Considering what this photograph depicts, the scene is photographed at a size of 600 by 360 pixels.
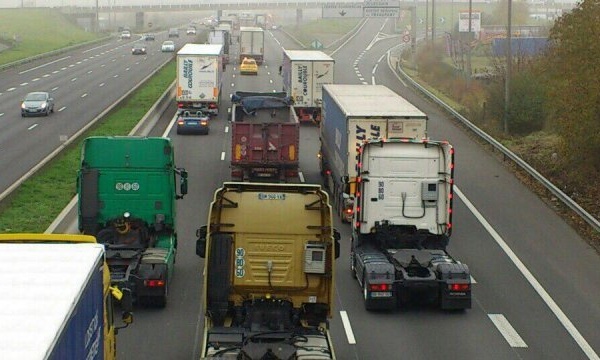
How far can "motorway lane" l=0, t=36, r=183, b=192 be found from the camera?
152ft

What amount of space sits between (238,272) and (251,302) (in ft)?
1.88

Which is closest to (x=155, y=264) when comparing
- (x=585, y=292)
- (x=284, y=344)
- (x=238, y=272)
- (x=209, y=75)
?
(x=238, y=272)

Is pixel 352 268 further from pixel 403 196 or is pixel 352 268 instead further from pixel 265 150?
pixel 265 150

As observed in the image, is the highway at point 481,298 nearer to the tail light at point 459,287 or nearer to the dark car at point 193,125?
the tail light at point 459,287

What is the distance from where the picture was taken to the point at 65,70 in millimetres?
98125

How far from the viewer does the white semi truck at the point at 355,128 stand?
31906 millimetres

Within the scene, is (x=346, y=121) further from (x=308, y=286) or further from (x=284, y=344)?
(x=284, y=344)

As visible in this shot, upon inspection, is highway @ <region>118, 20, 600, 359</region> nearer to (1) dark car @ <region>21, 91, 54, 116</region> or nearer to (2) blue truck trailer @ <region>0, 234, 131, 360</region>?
(2) blue truck trailer @ <region>0, 234, 131, 360</region>

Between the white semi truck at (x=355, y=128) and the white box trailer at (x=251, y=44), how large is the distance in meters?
65.2

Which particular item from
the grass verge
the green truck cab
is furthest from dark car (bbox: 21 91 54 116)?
the green truck cab

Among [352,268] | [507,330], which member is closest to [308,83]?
[352,268]

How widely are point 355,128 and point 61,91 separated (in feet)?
157

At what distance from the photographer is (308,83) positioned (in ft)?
191

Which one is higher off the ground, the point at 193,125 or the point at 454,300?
the point at 193,125
